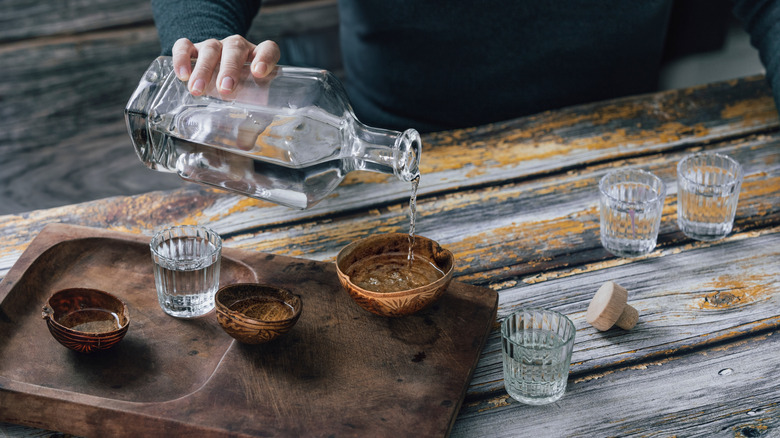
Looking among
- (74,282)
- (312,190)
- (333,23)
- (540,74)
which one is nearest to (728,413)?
(312,190)

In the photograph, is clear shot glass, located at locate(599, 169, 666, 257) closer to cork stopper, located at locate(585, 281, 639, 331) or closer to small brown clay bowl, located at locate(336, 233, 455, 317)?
cork stopper, located at locate(585, 281, 639, 331)

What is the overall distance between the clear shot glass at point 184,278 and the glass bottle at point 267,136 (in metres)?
0.10

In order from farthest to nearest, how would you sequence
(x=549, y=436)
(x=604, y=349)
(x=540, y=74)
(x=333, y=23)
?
(x=333, y=23) < (x=540, y=74) < (x=604, y=349) < (x=549, y=436)

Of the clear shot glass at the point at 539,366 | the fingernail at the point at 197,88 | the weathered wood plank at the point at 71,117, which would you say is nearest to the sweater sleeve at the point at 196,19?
the fingernail at the point at 197,88

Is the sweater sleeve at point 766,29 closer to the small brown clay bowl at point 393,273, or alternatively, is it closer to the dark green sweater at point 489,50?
the dark green sweater at point 489,50

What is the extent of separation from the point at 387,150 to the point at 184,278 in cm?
30

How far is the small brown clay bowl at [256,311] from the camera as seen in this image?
2.81 ft

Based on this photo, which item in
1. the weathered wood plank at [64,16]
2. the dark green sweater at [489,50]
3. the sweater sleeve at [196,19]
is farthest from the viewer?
the weathered wood plank at [64,16]

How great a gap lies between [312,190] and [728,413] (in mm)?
563

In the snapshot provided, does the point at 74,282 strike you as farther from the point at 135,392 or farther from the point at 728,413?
the point at 728,413

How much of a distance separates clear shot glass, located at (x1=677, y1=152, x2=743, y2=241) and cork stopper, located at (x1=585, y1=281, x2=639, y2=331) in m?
0.24

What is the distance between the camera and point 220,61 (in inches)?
42.1

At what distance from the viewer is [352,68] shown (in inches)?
68.6

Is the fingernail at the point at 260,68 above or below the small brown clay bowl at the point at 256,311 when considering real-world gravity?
above
